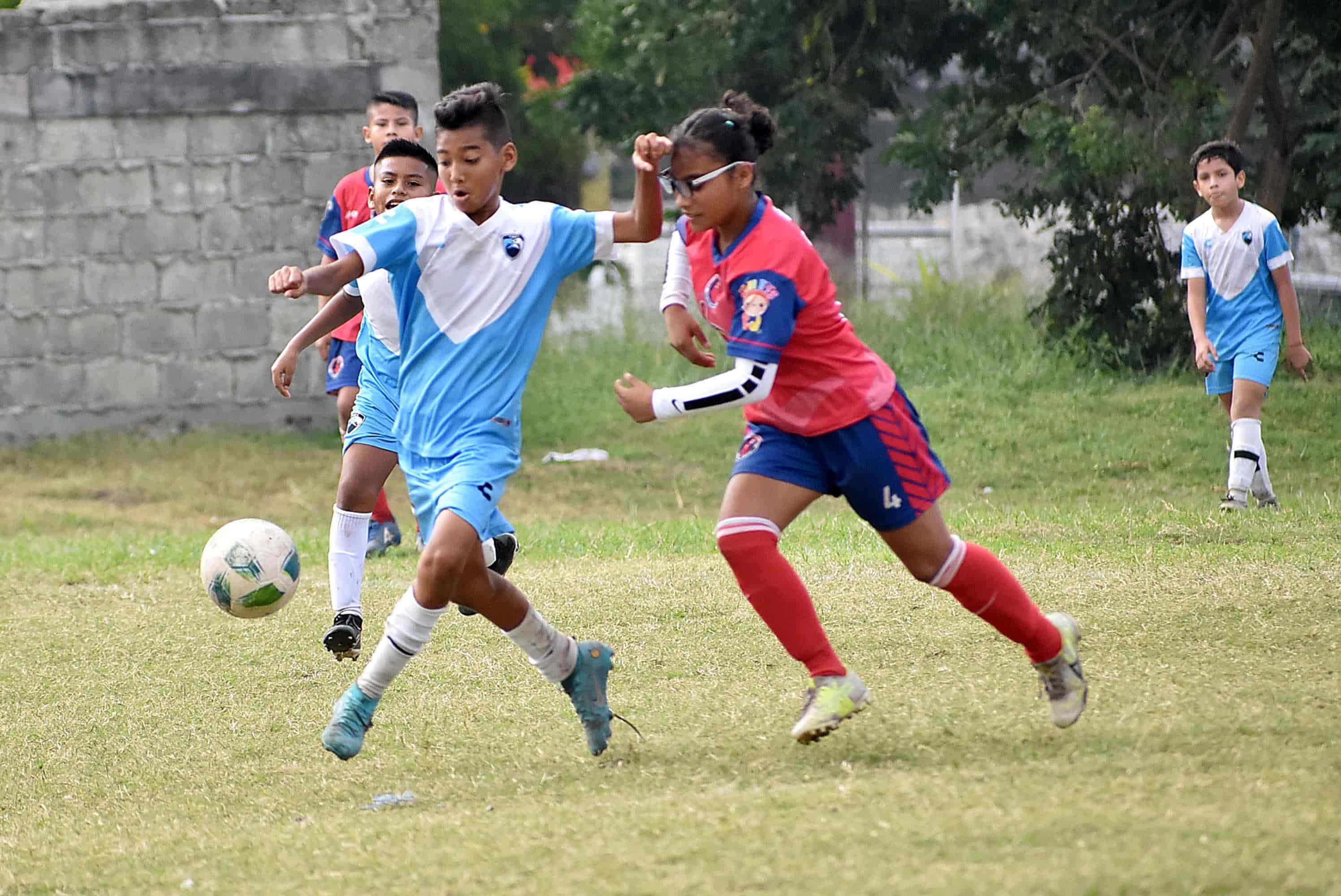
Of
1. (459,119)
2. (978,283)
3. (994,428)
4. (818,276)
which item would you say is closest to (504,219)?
(459,119)

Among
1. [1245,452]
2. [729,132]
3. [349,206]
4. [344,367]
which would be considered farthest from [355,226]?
[1245,452]

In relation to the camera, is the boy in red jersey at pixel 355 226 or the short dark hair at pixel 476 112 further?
the boy in red jersey at pixel 355 226

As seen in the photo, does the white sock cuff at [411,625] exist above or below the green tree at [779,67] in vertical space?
below

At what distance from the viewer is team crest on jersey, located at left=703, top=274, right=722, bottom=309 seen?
4.36 metres

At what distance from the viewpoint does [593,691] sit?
466 cm

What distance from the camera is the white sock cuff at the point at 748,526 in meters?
4.35

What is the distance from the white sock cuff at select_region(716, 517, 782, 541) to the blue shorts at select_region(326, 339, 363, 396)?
3674 millimetres

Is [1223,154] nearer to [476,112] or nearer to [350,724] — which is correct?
[476,112]

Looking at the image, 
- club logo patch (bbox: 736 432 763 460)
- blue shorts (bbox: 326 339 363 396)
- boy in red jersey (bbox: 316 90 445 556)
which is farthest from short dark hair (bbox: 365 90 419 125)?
club logo patch (bbox: 736 432 763 460)

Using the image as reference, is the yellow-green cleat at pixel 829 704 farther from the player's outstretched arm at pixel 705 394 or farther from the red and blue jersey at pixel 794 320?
the player's outstretched arm at pixel 705 394

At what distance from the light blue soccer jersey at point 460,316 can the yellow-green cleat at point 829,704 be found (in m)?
→ 1.13

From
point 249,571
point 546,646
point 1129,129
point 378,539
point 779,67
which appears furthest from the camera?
point 779,67

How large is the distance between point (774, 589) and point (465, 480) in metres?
0.90

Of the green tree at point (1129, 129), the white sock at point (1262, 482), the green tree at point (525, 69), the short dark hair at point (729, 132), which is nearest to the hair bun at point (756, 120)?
the short dark hair at point (729, 132)
